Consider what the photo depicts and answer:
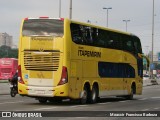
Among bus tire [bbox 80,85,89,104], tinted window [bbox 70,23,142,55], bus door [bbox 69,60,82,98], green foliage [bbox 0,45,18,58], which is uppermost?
green foliage [bbox 0,45,18,58]

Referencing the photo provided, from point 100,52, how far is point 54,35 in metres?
3.92

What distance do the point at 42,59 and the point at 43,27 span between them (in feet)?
4.71

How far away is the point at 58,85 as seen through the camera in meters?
22.3

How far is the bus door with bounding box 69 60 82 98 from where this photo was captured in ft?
74.9

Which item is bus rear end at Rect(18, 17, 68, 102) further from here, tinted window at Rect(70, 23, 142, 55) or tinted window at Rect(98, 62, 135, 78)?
tinted window at Rect(98, 62, 135, 78)

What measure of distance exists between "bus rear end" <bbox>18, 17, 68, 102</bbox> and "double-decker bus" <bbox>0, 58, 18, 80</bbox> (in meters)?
48.7

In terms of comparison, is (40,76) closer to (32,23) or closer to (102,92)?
(32,23)

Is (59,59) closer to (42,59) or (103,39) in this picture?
(42,59)

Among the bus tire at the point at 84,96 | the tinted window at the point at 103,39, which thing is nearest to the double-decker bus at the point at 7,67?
the tinted window at the point at 103,39

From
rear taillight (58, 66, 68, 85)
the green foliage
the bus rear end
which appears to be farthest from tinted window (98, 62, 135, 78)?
the green foliage

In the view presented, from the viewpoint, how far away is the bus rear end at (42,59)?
22.3m

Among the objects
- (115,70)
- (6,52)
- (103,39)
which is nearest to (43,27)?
(103,39)

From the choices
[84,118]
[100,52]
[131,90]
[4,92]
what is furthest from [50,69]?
[4,92]

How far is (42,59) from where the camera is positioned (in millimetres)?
22547
